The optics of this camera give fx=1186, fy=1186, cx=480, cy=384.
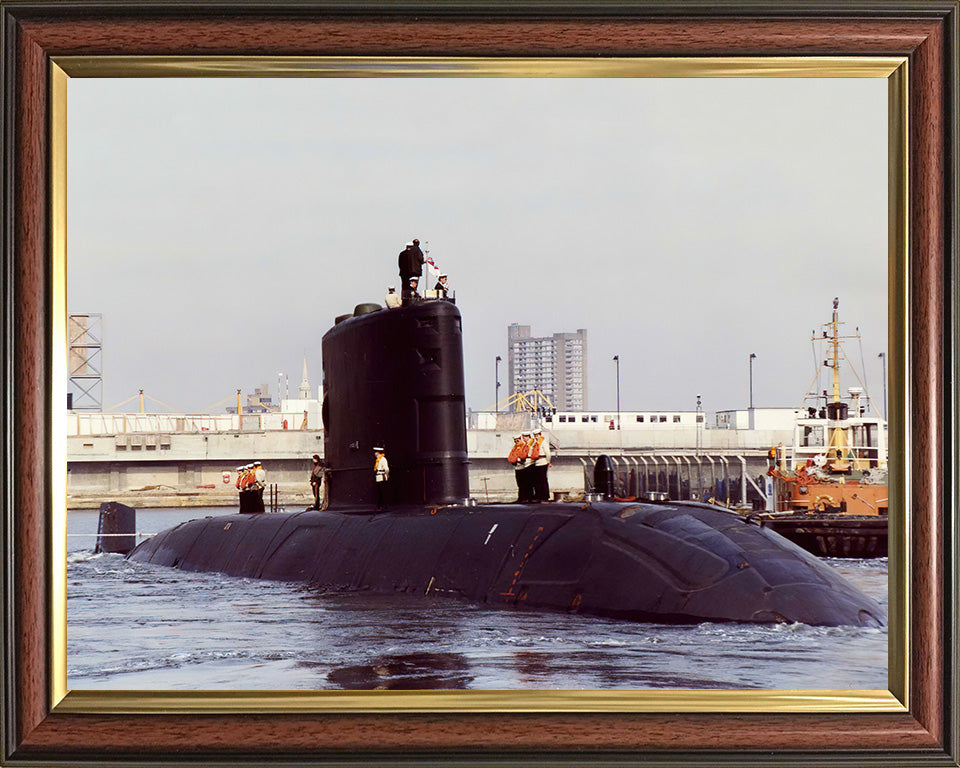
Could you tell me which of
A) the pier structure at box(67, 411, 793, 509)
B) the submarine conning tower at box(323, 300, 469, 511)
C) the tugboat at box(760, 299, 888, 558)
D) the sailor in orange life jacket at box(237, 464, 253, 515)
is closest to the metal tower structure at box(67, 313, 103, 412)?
the pier structure at box(67, 411, 793, 509)

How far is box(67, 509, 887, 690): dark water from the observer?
5.79 meters

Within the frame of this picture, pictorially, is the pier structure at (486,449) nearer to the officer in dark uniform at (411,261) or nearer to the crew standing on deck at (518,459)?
the crew standing on deck at (518,459)

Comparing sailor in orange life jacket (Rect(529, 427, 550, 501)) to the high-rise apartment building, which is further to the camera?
sailor in orange life jacket (Rect(529, 427, 550, 501))

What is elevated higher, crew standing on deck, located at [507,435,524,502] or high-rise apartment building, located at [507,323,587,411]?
high-rise apartment building, located at [507,323,587,411]

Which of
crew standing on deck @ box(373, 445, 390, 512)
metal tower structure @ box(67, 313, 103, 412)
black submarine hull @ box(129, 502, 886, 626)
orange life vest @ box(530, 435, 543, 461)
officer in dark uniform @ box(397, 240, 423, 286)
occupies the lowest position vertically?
black submarine hull @ box(129, 502, 886, 626)

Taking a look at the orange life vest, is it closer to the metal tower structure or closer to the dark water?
the dark water

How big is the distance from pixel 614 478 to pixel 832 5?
7192 mm

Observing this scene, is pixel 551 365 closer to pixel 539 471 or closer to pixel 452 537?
pixel 452 537

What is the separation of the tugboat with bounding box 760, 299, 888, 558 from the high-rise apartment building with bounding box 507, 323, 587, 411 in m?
1.44

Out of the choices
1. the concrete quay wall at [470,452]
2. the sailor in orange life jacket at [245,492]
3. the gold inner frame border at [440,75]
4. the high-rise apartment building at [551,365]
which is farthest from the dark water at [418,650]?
the sailor in orange life jacket at [245,492]

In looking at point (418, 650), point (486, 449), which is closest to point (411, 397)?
point (486, 449)

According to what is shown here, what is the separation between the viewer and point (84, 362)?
612 centimetres

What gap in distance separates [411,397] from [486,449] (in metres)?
1.76

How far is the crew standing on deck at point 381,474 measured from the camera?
13.4m
